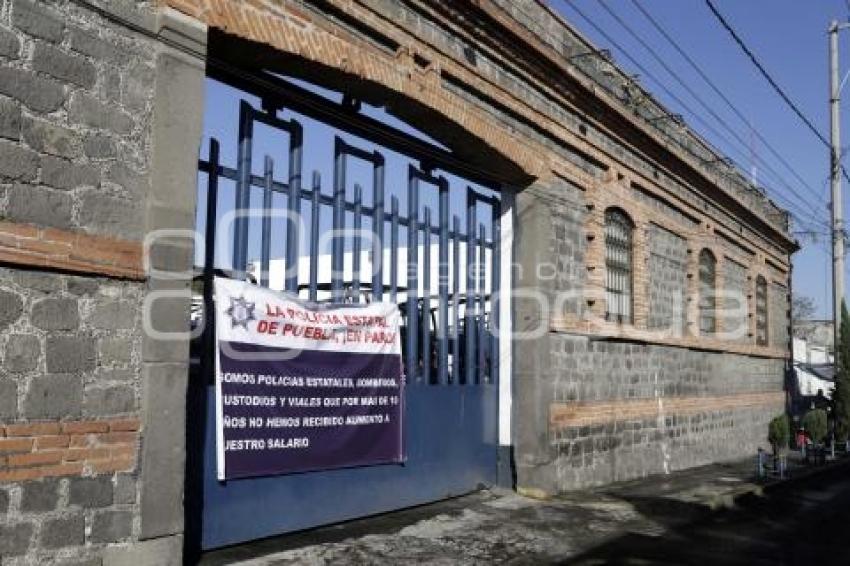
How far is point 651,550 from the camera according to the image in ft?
26.3

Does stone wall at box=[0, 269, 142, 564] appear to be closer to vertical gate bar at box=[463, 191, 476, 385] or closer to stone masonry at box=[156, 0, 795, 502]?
stone masonry at box=[156, 0, 795, 502]

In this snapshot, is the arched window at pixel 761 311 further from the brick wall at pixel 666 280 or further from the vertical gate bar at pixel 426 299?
the vertical gate bar at pixel 426 299

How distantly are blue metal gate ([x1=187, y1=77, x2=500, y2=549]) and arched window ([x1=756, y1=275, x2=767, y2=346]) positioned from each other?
1288 centimetres

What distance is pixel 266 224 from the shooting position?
7484 millimetres

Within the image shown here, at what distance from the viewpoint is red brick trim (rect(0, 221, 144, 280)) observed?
496 cm

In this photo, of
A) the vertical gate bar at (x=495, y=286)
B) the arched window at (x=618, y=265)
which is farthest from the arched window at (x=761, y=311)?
the vertical gate bar at (x=495, y=286)

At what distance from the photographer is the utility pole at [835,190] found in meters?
22.0

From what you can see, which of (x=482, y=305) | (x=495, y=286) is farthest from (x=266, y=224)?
(x=495, y=286)

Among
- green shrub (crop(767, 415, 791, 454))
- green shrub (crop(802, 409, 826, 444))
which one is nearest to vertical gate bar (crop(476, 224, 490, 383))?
green shrub (crop(767, 415, 791, 454))

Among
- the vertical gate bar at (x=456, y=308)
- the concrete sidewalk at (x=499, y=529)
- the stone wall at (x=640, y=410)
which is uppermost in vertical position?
the vertical gate bar at (x=456, y=308)

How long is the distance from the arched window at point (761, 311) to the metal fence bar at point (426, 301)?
567 inches

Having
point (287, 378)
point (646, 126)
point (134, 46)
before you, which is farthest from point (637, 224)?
point (134, 46)

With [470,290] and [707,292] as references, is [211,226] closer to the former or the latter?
[470,290]

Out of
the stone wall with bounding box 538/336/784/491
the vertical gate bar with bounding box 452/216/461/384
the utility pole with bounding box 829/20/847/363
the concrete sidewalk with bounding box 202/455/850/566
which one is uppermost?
the utility pole with bounding box 829/20/847/363
